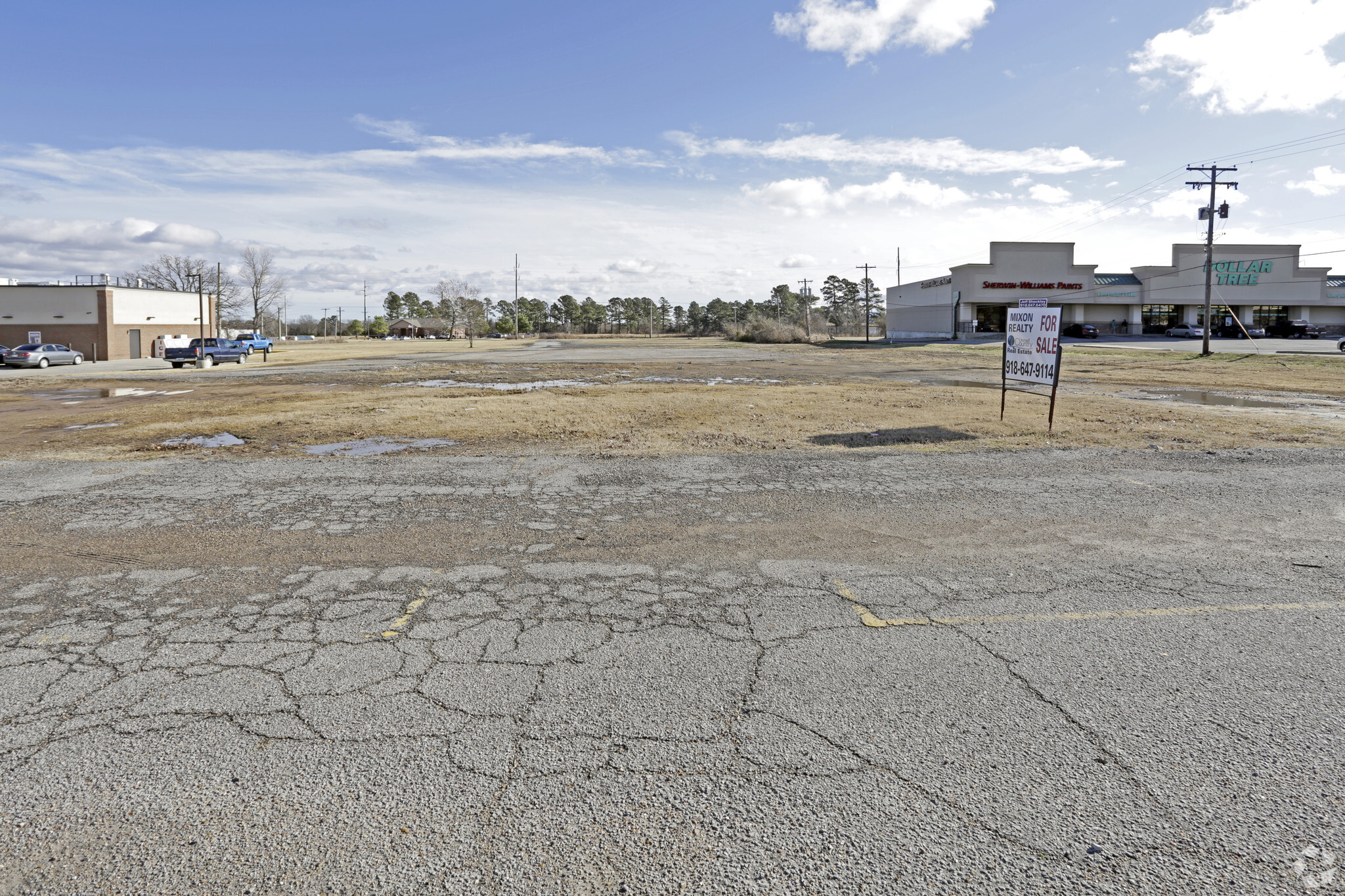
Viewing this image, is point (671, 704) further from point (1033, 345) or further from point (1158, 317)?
point (1158, 317)

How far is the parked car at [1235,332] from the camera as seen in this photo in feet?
239

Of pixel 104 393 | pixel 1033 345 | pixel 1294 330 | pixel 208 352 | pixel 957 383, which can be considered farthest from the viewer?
pixel 1294 330

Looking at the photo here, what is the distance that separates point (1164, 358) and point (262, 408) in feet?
146

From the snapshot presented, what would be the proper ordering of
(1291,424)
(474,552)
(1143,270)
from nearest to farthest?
(474,552) → (1291,424) → (1143,270)

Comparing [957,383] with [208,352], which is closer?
[957,383]

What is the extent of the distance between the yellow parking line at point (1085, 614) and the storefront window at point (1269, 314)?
9525 cm

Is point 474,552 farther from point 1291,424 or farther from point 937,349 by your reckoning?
point 937,349

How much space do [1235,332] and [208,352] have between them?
87442mm

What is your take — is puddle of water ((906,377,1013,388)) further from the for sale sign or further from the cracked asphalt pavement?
the cracked asphalt pavement

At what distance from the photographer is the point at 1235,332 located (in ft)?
244

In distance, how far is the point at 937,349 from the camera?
5944 cm

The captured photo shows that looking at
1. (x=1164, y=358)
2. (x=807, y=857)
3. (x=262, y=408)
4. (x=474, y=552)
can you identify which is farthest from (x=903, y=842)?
(x=1164, y=358)

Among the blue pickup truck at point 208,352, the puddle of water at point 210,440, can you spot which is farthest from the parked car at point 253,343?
the puddle of water at point 210,440

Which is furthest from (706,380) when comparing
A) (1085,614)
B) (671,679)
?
(671,679)
